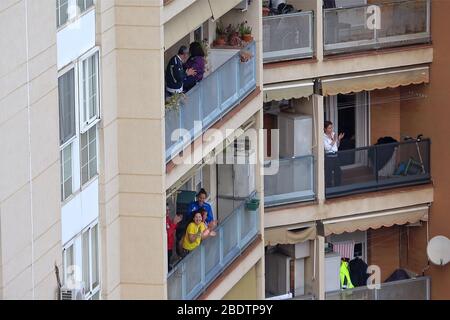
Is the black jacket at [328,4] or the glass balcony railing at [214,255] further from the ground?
the black jacket at [328,4]

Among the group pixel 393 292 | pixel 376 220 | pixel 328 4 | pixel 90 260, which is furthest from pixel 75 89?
pixel 393 292

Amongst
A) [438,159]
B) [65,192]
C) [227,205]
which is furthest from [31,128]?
[438,159]

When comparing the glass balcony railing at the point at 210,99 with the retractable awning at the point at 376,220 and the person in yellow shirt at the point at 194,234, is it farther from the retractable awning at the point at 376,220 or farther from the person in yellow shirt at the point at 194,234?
the retractable awning at the point at 376,220

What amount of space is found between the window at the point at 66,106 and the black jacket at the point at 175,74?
13.3ft

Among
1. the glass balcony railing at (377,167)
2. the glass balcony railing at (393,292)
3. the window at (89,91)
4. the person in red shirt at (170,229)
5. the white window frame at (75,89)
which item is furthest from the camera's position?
the glass balcony railing at (393,292)

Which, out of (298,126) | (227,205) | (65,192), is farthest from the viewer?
(298,126)

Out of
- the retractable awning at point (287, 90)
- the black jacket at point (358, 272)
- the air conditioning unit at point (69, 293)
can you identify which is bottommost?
the air conditioning unit at point (69, 293)

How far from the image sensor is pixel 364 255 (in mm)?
45812

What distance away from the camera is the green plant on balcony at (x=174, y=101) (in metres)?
34.6

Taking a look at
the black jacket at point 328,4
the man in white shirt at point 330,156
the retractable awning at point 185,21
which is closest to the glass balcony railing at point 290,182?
the man in white shirt at point 330,156

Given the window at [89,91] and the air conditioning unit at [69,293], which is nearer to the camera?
the air conditioning unit at [69,293]
